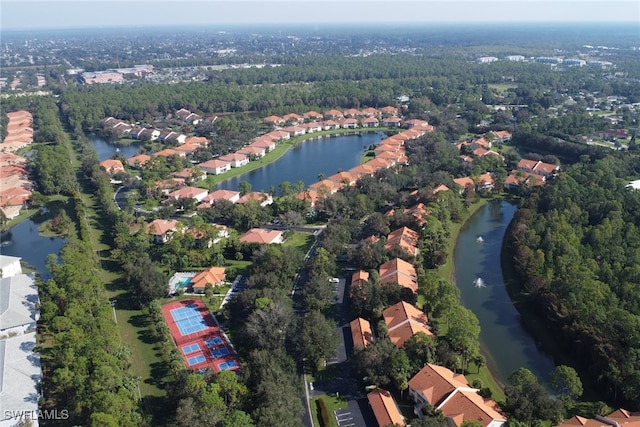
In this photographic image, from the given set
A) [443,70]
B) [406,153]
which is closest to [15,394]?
[406,153]

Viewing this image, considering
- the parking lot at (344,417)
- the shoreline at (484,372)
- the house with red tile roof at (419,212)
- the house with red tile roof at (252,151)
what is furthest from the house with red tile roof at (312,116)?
the parking lot at (344,417)

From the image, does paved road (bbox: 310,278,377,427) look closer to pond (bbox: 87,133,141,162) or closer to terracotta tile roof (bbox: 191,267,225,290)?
terracotta tile roof (bbox: 191,267,225,290)

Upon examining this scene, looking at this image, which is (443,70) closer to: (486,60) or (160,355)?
(486,60)

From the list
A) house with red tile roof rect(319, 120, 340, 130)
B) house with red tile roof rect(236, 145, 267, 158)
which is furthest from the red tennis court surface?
house with red tile roof rect(319, 120, 340, 130)

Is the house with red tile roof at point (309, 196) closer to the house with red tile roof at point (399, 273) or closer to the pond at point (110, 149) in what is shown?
the house with red tile roof at point (399, 273)

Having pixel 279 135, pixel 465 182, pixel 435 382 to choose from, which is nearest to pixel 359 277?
pixel 435 382

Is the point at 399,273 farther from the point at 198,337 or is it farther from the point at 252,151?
the point at 252,151
